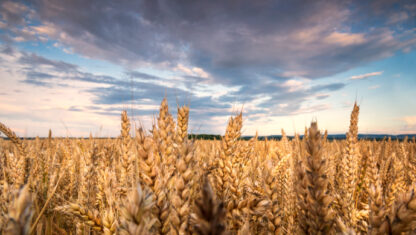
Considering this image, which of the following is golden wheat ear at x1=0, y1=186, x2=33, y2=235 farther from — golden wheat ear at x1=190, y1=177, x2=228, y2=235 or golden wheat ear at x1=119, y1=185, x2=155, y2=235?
golden wheat ear at x1=190, y1=177, x2=228, y2=235

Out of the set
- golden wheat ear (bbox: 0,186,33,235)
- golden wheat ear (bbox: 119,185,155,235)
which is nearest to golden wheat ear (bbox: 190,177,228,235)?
golden wheat ear (bbox: 119,185,155,235)

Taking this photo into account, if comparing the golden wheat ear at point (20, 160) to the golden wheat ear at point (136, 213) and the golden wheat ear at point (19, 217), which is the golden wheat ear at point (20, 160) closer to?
the golden wheat ear at point (19, 217)

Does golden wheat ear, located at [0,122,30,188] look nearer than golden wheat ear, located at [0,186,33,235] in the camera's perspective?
No

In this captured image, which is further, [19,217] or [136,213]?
[136,213]

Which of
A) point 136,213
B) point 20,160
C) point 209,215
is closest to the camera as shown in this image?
point 209,215


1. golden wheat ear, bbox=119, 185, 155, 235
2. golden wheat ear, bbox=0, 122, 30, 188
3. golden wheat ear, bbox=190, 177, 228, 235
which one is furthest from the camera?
golden wheat ear, bbox=0, 122, 30, 188

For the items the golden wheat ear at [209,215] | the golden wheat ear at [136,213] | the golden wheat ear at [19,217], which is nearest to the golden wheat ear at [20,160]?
the golden wheat ear at [19,217]

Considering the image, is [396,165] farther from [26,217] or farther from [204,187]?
[26,217]

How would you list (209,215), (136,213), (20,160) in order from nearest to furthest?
(209,215) < (136,213) < (20,160)

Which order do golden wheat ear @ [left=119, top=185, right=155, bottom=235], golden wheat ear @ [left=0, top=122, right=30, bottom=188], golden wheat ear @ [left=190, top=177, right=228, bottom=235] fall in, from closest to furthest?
golden wheat ear @ [left=190, top=177, right=228, bottom=235] < golden wheat ear @ [left=119, top=185, right=155, bottom=235] < golden wheat ear @ [left=0, top=122, right=30, bottom=188]

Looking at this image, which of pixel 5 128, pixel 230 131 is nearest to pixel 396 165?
pixel 230 131

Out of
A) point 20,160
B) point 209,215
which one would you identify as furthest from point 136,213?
point 20,160

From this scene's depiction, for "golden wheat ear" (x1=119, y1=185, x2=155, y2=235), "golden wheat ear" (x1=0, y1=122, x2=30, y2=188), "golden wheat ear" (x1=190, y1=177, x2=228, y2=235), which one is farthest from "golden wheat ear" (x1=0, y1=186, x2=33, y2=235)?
"golden wheat ear" (x1=0, y1=122, x2=30, y2=188)

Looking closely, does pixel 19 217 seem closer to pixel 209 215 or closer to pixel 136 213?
pixel 136 213
